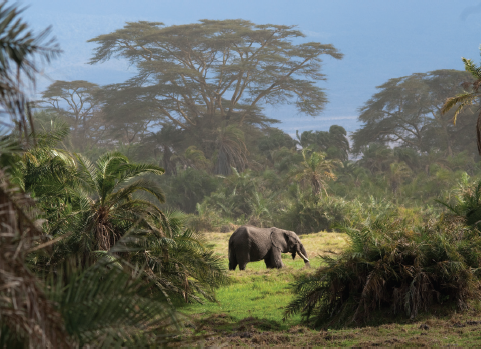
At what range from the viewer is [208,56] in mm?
48812

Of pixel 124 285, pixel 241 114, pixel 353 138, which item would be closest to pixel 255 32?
pixel 241 114

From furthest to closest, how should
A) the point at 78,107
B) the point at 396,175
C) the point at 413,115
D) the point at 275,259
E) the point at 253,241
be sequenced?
the point at 78,107 < the point at 413,115 < the point at 396,175 < the point at 275,259 < the point at 253,241

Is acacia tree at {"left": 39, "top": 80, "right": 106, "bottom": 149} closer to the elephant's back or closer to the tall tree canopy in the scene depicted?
the tall tree canopy

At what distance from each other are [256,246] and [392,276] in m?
7.36

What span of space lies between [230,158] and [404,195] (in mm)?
14213

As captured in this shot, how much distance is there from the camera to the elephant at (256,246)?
16641 mm

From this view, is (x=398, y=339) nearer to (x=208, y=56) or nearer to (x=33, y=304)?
(x=33, y=304)

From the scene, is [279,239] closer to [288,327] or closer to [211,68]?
[288,327]

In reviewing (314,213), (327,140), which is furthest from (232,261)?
(327,140)

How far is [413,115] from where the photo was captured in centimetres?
5138

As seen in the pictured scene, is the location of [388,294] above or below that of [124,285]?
below

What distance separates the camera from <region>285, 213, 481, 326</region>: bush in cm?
933

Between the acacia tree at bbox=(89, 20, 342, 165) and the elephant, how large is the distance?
88.9 ft

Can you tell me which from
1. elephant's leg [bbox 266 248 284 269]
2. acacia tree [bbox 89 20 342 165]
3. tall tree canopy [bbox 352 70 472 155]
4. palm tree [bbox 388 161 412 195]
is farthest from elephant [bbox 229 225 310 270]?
tall tree canopy [bbox 352 70 472 155]
